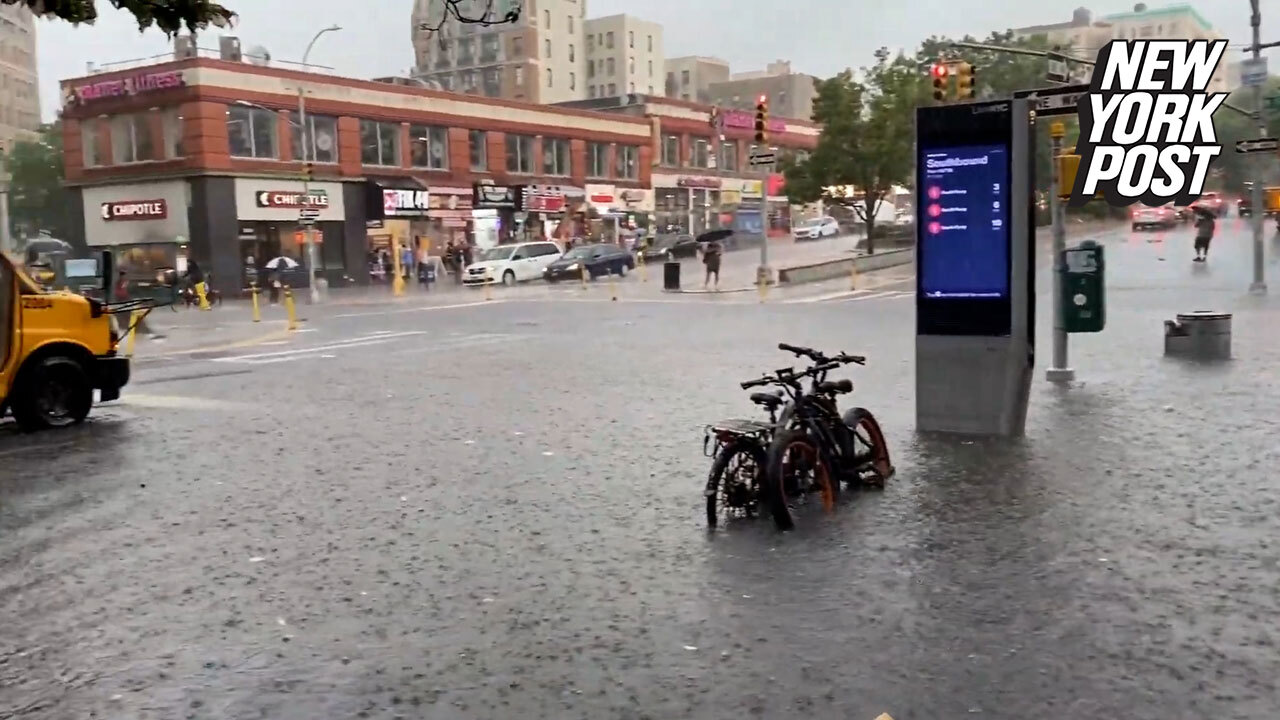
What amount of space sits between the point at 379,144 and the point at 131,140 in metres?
10.8

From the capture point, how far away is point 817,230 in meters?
75.8

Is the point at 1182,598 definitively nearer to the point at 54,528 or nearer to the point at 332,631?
the point at 332,631

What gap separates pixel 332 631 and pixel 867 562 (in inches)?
122

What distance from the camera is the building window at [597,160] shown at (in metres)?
70.6

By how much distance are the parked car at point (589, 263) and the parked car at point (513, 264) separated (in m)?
0.61

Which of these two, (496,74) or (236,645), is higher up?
(496,74)

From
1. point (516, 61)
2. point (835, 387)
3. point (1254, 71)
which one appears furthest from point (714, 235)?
point (835, 387)

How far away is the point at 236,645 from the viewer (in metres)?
5.86

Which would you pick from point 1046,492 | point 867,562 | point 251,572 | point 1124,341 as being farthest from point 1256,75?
point 251,572

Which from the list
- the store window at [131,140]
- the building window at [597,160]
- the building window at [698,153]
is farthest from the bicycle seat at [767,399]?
the building window at [698,153]

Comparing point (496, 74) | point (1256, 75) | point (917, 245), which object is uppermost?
point (496, 74)

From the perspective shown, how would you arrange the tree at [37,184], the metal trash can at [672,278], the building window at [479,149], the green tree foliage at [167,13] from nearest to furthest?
the green tree foliage at [167,13] → the metal trash can at [672,278] → the building window at [479,149] → the tree at [37,184]

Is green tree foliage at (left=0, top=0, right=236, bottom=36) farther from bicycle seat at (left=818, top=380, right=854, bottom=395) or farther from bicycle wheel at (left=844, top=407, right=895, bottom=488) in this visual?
bicycle wheel at (left=844, top=407, right=895, bottom=488)

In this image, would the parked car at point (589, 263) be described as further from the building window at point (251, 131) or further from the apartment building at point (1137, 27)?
the apartment building at point (1137, 27)
